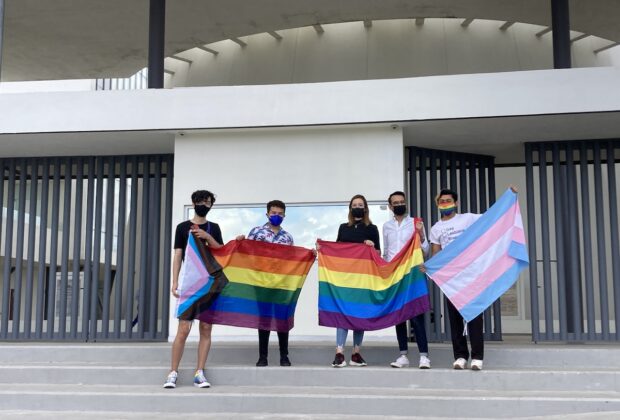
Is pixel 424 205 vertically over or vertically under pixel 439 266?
over

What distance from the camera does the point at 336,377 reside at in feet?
21.2

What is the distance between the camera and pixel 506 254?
269 inches

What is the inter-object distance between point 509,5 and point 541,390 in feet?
30.6

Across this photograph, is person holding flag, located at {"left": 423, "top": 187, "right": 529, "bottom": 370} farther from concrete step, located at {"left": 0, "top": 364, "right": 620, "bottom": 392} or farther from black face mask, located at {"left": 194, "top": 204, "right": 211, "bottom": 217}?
black face mask, located at {"left": 194, "top": 204, "right": 211, "bottom": 217}

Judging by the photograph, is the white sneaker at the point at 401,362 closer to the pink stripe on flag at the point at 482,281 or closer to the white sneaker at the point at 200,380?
the pink stripe on flag at the point at 482,281

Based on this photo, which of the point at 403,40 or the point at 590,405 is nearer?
the point at 590,405

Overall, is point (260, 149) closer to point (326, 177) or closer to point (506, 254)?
point (326, 177)

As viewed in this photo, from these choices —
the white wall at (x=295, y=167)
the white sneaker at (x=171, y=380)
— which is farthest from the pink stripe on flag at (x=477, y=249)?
the white sneaker at (x=171, y=380)

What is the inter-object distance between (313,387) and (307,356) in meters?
0.88

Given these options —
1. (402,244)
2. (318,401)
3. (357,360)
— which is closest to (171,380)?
(318,401)

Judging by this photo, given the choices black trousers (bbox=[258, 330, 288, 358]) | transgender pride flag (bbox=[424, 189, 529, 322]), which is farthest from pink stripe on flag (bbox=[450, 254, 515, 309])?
black trousers (bbox=[258, 330, 288, 358])

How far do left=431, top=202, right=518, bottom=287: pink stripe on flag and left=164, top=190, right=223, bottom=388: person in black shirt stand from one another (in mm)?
2255

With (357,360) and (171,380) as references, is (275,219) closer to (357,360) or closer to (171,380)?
(357,360)

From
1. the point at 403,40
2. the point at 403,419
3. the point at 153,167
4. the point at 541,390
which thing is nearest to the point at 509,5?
the point at 403,40
